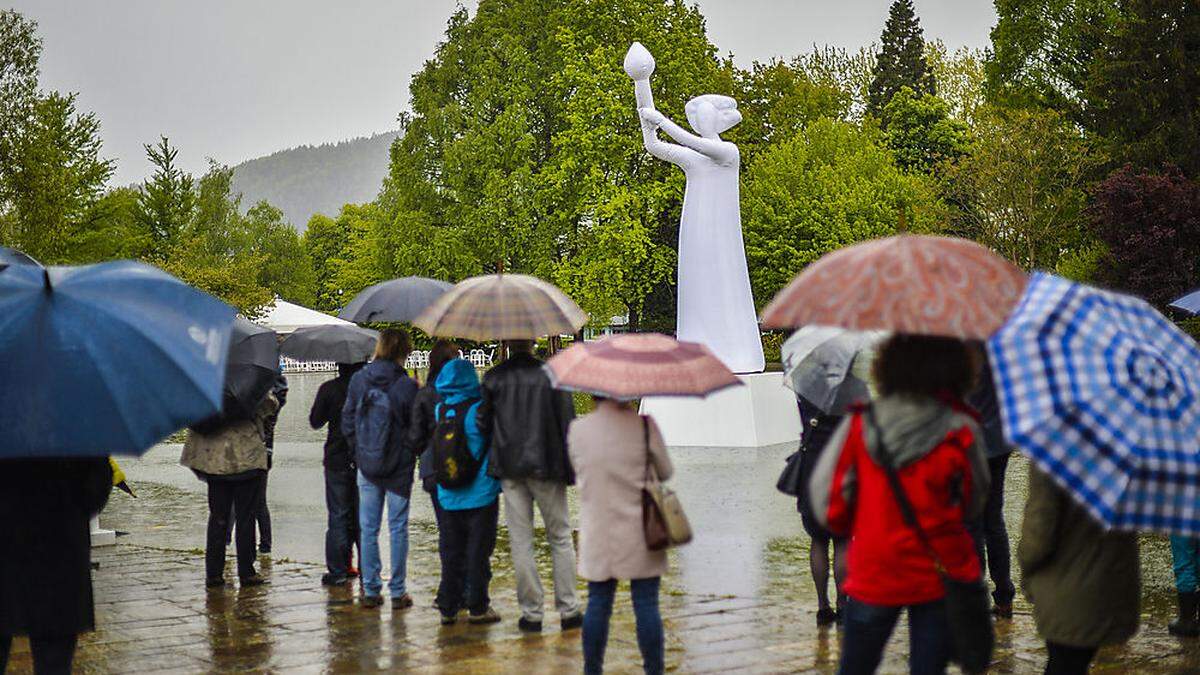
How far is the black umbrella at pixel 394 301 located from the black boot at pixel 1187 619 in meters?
5.02

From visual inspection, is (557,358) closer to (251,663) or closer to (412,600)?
(251,663)

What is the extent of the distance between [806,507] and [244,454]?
4213 millimetres

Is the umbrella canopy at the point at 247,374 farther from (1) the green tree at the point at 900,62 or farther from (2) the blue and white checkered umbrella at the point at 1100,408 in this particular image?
(1) the green tree at the point at 900,62

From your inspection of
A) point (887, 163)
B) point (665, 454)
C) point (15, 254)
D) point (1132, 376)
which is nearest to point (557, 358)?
point (665, 454)

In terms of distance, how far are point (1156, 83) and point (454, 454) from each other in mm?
34253

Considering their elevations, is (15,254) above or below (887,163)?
below

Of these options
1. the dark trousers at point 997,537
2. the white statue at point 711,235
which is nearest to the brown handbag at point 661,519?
the dark trousers at point 997,537

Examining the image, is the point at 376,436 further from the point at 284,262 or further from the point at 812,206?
the point at 284,262

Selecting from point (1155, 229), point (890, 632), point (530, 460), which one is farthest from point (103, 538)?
point (1155, 229)

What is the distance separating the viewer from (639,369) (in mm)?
6348

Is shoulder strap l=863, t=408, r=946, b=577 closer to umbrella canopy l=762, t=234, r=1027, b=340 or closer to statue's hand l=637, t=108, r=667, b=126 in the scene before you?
umbrella canopy l=762, t=234, r=1027, b=340

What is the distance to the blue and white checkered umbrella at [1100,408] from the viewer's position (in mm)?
4395

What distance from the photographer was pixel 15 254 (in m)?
8.77

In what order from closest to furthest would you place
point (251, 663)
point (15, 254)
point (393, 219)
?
point (251, 663)
point (15, 254)
point (393, 219)
